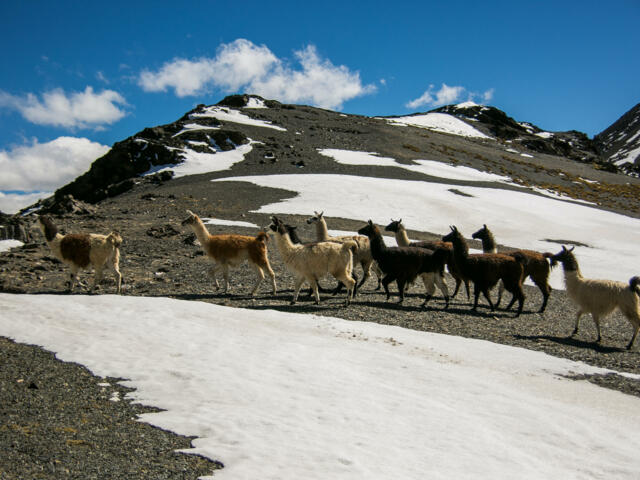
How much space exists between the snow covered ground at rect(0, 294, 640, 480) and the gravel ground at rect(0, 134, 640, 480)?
1.69ft

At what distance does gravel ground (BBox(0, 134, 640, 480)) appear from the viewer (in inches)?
214

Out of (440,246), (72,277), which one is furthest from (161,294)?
(440,246)

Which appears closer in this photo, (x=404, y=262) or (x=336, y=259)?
(x=336, y=259)

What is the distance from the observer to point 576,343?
39.3 ft

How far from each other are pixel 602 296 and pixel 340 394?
876 centimetres

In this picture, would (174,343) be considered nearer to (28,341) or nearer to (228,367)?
(228,367)

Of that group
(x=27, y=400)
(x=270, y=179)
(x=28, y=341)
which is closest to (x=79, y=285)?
(x=28, y=341)

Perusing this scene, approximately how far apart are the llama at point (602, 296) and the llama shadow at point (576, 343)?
0.85ft

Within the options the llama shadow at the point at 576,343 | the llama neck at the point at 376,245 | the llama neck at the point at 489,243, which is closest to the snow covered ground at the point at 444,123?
the llama neck at the point at 489,243

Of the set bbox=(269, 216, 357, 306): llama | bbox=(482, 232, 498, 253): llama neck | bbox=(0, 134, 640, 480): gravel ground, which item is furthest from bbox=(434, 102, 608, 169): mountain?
bbox=(269, 216, 357, 306): llama

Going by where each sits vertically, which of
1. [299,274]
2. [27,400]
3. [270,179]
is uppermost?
[270,179]

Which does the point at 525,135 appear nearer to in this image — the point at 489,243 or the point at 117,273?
the point at 489,243

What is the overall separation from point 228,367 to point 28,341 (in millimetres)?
4767

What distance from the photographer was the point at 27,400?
6934 mm
